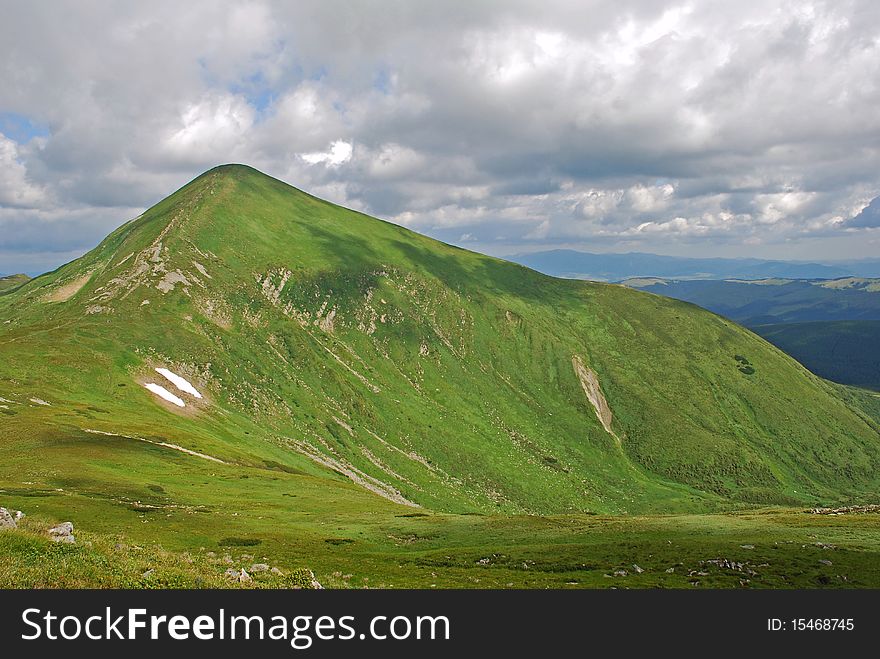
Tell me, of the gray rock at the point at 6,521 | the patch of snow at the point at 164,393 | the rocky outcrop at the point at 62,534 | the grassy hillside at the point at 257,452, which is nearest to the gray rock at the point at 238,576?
the rocky outcrop at the point at 62,534

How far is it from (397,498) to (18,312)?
157341 mm

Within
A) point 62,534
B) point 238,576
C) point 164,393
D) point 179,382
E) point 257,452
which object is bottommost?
point 257,452

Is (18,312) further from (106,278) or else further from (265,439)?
(265,439)

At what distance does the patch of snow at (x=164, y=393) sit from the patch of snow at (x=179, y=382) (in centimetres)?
460

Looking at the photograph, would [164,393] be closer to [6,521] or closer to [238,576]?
[6,521]

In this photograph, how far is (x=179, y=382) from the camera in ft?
457

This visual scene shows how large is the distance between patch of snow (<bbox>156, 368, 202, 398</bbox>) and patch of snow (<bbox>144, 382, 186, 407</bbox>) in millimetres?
4595

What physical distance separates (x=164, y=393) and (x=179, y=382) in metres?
8.35

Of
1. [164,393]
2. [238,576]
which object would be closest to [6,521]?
[238,576]

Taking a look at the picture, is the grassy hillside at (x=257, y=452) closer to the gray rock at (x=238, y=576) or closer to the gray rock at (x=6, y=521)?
the gray rock at (x=238, y=576)

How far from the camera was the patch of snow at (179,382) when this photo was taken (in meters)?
138
